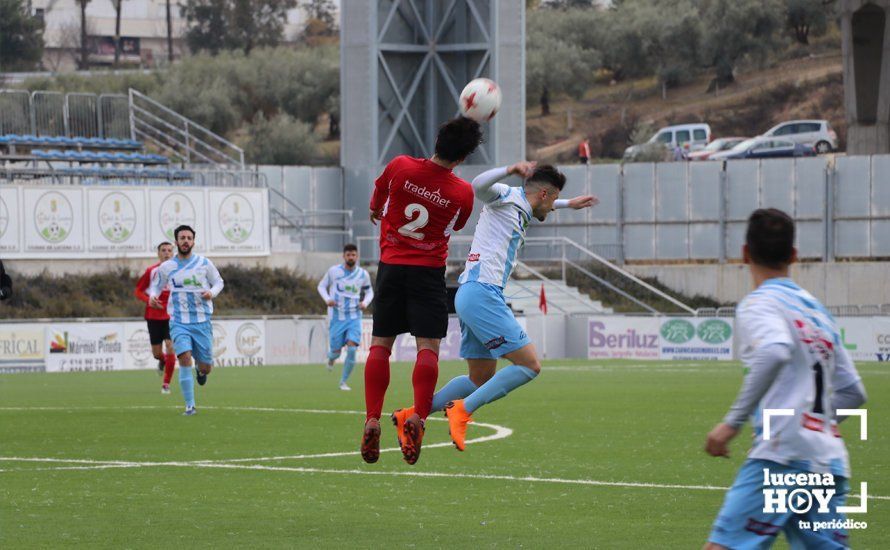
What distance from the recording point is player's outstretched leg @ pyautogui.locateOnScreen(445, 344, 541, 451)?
36.8ft

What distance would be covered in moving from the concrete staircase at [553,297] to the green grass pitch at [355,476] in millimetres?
21567

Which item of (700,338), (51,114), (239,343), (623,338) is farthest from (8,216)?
(700,338)

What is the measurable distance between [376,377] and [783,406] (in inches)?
193

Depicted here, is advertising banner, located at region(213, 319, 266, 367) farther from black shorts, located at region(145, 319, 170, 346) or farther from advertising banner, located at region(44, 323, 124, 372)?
black shorts, located at region(145, 319, 170, 346)

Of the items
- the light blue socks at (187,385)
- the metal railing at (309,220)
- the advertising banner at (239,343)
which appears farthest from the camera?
the metal railing at (309,220)

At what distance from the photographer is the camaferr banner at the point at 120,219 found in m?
41.2

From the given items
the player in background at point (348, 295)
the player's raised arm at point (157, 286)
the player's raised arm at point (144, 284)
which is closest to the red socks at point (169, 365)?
the player's raised arm at point (144, 284)

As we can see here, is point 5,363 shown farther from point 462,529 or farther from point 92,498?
point 462,529

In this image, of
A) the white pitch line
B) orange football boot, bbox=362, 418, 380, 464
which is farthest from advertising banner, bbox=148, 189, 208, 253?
orange football boot, bbox=362, 418, 380, 464

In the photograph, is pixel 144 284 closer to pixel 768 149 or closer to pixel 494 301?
pixel 494 301

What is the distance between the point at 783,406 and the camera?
6.62 metres

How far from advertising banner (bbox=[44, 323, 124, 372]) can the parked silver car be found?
130ft

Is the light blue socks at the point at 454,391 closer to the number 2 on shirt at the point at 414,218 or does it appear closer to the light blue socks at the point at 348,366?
the number 2 on shirt at the point at 414,218

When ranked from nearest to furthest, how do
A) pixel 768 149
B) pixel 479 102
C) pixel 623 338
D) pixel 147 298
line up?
pixel 479 102
pixel 147 298
pixel 623 338
pixel 768 149
